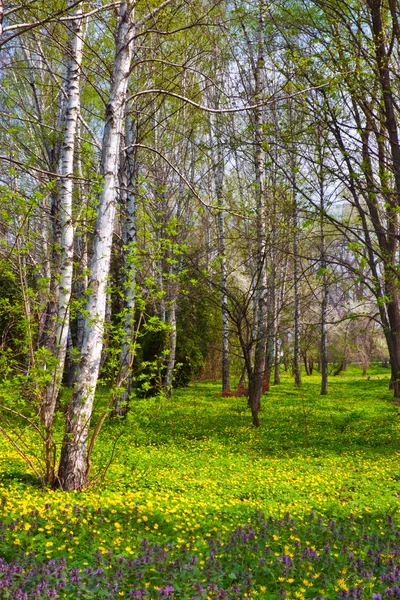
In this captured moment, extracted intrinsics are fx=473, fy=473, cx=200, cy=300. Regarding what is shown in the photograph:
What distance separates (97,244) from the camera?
5.91 meters

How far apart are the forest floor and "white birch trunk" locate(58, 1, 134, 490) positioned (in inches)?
16.7

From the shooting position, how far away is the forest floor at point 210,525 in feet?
10.8

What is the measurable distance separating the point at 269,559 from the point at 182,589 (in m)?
0.90

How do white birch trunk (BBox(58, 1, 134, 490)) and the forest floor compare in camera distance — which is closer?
the forest floor

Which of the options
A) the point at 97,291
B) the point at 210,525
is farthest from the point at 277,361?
the point at 210,525

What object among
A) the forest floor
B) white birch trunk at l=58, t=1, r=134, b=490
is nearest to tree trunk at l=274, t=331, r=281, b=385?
the forest floor

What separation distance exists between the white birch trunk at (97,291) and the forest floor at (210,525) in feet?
1.39

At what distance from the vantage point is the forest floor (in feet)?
10.8

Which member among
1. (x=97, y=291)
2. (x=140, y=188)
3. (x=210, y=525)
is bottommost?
(x=210, y=525)

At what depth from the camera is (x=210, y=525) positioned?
4684mm

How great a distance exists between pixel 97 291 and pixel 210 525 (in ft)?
9.68

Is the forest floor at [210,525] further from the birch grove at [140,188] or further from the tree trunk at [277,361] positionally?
the tree trunk at [277,361]

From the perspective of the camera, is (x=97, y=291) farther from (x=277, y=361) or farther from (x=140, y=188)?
(x=277, y=361)

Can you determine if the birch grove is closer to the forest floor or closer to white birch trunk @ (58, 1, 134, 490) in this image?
white birch trunk @ (58, 1, 134, 490)
